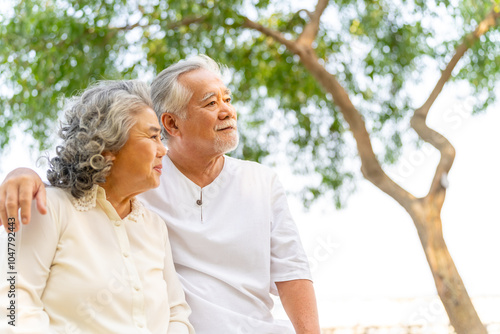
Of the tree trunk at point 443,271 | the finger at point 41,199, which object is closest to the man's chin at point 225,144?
the finger at point 41,199

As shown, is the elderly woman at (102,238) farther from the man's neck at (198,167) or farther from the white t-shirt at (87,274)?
the man's neck at (198,167)

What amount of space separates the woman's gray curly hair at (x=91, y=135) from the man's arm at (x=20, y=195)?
5.1 inches

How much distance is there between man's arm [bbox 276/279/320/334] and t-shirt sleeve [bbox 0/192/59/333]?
2.82ft

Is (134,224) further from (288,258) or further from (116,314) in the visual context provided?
(288,258)

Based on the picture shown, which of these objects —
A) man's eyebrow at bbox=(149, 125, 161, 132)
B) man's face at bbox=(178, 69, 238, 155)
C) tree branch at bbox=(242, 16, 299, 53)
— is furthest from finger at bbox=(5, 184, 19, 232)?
tree branch at bbox=(242, 16, 299, 53)

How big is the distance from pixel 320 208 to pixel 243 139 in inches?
51.9

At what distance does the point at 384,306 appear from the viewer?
7953 mm

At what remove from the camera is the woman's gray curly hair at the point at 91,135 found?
1794 millimetres

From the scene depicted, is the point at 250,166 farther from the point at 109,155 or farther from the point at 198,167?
the point at 109,155

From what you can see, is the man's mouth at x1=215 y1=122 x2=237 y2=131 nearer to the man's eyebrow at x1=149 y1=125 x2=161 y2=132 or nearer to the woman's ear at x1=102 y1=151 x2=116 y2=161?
the man's eyebrow at x1=149 y1=125 x2=161 y2=132

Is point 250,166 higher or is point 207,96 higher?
point 207,96

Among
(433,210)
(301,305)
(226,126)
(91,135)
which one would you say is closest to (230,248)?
(301,305)

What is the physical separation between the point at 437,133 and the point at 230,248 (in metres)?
4.79

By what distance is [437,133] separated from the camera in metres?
6.54
